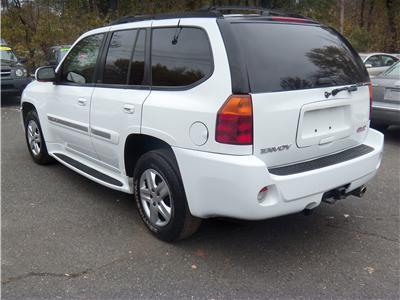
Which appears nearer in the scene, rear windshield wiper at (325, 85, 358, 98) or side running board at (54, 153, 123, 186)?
rear windshield wiper at (325, 85, 358, 98)

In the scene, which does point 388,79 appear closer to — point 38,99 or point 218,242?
point 218,242

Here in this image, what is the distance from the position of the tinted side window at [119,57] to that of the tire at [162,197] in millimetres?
854

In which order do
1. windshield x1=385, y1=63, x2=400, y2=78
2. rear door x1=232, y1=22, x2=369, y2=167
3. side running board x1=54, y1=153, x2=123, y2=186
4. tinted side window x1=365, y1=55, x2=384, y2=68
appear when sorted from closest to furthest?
rear door x1=232, y1=22, x2=369, y2=167 < side running board x1=54, y1=153, x2=123, y2=186 < windshield x1=385, y1=63, x2=400, y2=78 < tinted side window x1=365, y1=55, x2=384, y2=68

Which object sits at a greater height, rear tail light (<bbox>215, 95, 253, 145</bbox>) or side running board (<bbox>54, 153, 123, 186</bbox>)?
rear tail light (<bbox>215, 95, 253, 145</bbox>)

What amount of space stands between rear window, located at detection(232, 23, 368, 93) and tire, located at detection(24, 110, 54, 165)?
347 centimetres

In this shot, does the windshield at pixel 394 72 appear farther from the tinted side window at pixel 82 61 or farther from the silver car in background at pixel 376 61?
the tinted side window at pixel 82 61

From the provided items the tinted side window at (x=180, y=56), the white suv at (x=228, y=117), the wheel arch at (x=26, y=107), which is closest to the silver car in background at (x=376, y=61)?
the white suv at (x=228, y=117)

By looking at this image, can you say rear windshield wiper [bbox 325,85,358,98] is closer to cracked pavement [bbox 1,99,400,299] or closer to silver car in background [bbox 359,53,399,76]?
cracked pavement [bbox 1,99,400,299]

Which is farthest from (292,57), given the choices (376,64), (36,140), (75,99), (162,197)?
(376,64)

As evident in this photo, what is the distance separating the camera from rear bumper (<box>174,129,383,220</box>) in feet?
9.36

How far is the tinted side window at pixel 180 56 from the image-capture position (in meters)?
3.13

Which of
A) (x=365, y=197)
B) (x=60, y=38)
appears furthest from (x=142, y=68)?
(x=60, y=38)

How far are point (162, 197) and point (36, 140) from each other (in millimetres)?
2947

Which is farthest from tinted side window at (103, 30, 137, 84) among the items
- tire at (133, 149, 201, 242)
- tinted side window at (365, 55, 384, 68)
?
tinted side window at (365, 55, 384, 68)
